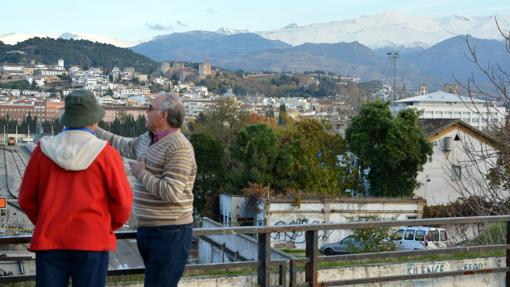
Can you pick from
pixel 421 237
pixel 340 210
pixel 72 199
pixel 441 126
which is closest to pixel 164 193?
pixel 72 199

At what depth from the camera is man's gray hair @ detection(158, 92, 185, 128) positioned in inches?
183

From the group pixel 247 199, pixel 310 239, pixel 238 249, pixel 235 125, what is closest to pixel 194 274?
pixel 310 239

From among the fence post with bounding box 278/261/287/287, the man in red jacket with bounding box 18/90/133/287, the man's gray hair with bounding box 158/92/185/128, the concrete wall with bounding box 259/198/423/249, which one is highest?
the man's gray hair with bounding box 158/92/185/128

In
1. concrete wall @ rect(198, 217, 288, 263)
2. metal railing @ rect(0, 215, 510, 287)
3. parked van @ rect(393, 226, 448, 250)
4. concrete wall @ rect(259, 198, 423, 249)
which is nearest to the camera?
metal railing @ rect(0, 215, 510, 287)

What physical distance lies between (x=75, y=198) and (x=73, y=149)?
0.26m

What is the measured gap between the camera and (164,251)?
15.3ft

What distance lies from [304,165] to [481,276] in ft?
97.3

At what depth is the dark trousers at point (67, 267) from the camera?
4039 mm

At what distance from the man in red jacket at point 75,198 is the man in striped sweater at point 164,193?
435 millimetres

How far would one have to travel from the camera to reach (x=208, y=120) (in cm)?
5753

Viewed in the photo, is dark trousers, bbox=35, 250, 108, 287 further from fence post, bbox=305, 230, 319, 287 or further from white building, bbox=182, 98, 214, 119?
white building, bbox=182, 98, 214, 119

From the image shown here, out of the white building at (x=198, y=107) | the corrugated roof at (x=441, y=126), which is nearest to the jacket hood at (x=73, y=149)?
the corrugated roof at (x=441, y=126)

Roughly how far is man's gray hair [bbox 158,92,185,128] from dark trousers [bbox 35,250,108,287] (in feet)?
3.16

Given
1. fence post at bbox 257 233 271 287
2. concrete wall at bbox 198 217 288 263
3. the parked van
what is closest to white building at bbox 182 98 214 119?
the parked van
